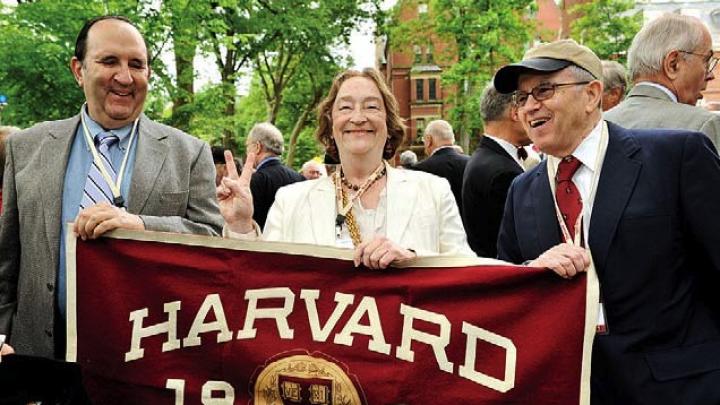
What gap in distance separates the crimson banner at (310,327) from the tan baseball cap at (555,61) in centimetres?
81

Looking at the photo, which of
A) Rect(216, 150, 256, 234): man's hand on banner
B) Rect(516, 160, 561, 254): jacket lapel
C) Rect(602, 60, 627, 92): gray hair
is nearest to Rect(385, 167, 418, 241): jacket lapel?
Rect(516, 160, 561, 254): jacket lapel

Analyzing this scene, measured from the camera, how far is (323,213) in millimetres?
3332

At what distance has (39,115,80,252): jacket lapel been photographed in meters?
3.15

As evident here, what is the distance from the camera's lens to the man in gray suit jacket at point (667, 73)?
3920 millimetres

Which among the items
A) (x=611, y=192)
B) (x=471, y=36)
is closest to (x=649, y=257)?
(x=611, y=192)

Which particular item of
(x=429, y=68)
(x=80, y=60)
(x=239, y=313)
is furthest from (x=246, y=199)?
(x=429, y=68)

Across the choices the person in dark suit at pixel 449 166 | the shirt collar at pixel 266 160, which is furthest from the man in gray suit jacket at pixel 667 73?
the shirt collar at pixel 266 160

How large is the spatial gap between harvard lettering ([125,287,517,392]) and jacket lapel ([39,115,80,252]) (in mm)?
516

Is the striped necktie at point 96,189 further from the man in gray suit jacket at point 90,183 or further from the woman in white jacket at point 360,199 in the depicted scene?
the woman in white jacket at point 360,199

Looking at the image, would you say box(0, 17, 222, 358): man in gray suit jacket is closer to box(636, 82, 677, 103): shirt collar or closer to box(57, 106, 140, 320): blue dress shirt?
box(57, 106, 140, 320): blue dress shirt

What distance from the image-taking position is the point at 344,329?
2.99m

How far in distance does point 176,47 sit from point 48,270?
13.6m

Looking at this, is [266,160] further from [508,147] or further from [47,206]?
[47,206]

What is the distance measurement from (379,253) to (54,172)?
4.82 feet
